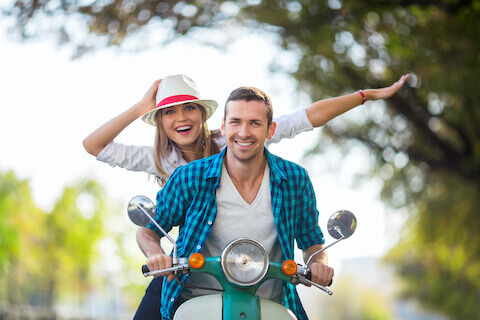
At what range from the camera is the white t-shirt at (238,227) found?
249 cm

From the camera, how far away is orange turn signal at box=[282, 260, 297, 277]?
7.26ft

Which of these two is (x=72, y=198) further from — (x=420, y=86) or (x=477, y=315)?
(x=420, y=86)

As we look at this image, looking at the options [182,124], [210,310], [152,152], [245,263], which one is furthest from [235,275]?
[152,152]

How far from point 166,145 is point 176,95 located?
0.33 metres

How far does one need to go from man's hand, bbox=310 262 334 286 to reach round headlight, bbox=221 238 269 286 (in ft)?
0.94

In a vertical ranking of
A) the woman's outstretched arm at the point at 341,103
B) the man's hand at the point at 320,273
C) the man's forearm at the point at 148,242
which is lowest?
the man's hand at the point at 320,273

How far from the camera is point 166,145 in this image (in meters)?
3.65

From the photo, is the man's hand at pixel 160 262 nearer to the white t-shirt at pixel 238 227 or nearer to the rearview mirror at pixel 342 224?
the white t-shirt at pixel 238 227

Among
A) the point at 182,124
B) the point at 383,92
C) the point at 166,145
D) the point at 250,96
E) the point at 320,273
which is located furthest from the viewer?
the point at 166,145

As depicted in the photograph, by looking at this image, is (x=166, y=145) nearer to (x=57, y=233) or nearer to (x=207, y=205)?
(x=207, y=205)

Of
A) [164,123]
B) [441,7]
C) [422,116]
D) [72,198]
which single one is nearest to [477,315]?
[422,116]

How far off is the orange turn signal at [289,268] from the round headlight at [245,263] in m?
0.12

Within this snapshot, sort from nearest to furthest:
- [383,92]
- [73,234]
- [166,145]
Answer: [383,92]
[166,145]
[73,234]

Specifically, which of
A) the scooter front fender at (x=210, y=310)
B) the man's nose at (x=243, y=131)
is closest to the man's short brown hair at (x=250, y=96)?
the man's nose at (x=243, y=131)
